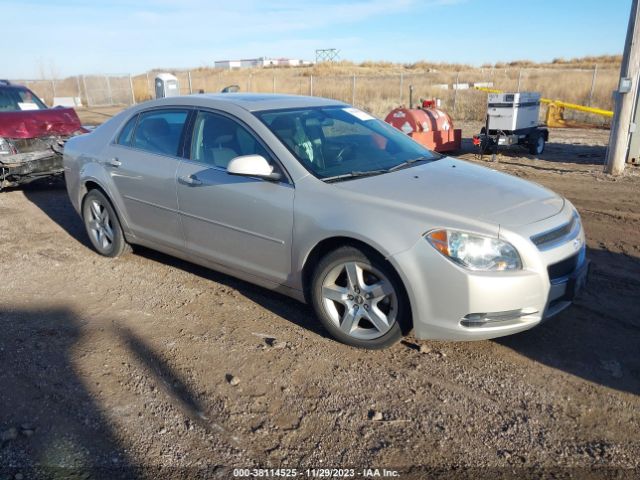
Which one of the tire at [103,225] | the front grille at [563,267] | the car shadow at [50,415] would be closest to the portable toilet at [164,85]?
the tire at [103,225]

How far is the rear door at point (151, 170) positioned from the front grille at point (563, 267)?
302 cm

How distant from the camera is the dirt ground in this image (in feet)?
9.00

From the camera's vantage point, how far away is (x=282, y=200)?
3922 millimetres

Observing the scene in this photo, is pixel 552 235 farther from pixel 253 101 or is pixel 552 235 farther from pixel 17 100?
pixel 17 100

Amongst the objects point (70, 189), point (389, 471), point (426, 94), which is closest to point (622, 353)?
point (389, 471)

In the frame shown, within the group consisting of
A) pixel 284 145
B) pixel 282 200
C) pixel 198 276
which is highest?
pixel 284 145

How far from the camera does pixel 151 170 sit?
4.87 m

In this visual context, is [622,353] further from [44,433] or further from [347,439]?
[44,433]

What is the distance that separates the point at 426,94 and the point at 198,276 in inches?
935

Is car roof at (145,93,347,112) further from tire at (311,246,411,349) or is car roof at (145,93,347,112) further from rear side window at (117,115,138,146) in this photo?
tire at (311,246,411,349)

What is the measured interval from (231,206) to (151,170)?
3.65 feet

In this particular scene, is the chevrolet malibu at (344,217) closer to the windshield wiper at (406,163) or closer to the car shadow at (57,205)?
the windshield wiper at (406,163)

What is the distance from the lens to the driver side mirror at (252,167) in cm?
388

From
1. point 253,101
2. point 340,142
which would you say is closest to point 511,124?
point 340,142
